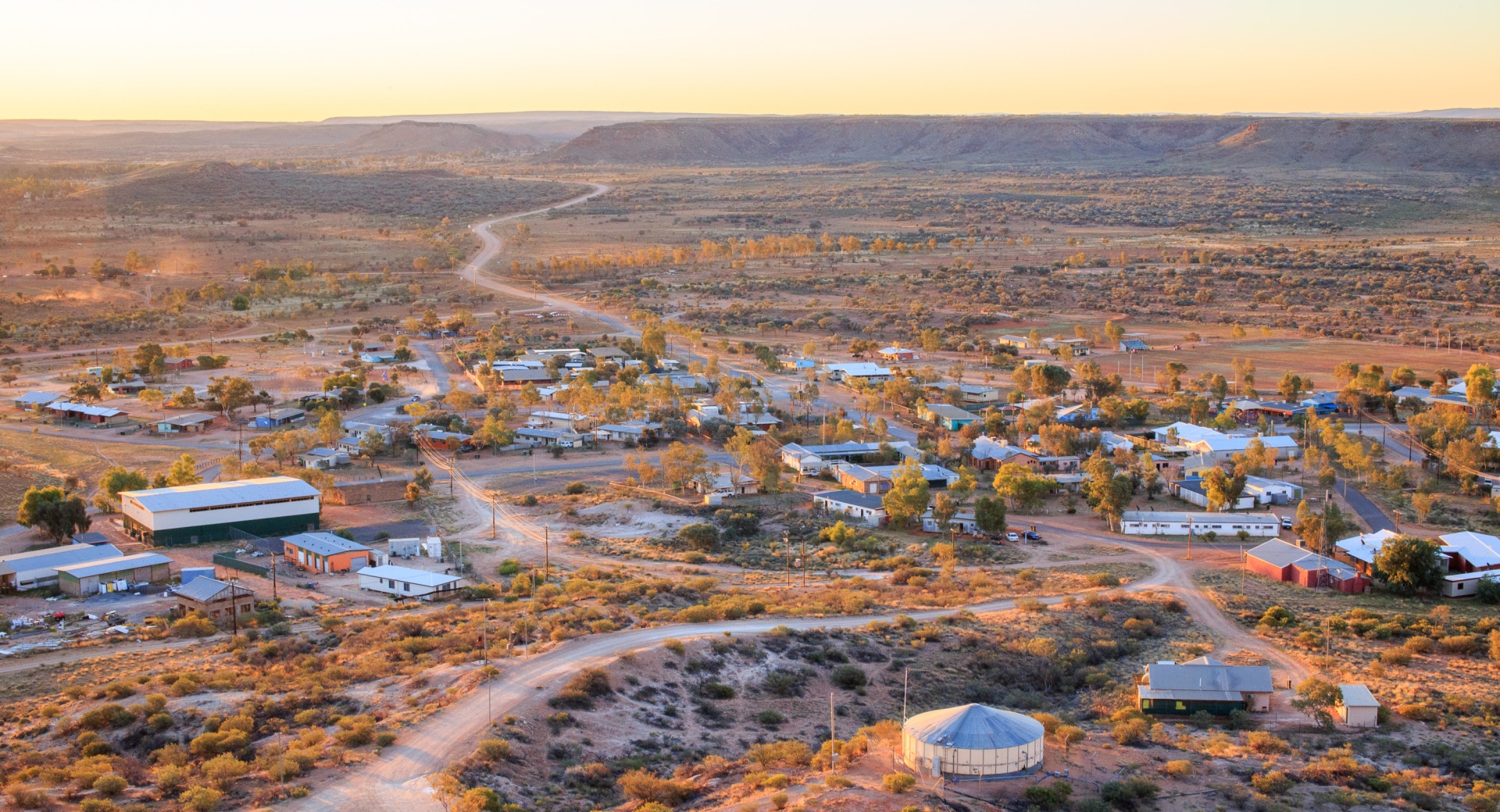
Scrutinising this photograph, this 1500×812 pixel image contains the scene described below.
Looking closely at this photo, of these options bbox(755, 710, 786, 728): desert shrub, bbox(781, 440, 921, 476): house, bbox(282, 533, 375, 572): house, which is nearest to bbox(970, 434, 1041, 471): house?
bbox(781, 440, 921, 476): house

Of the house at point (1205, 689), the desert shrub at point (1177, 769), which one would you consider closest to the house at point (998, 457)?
the house at point (1205, 689)

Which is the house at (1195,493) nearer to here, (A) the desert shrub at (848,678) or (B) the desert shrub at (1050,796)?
(A) the desert shrub at (848,678)

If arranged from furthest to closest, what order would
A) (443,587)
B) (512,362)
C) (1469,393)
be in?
(512,362) < (1469,393) < (443,587)

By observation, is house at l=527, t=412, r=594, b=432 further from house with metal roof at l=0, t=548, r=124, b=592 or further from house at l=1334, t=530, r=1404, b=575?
house at l=1334, t=530, r=1404, b=575

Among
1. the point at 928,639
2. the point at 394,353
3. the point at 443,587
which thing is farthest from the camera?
the point at 394,353

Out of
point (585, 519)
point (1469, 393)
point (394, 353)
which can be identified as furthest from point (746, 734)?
point (394, 353)

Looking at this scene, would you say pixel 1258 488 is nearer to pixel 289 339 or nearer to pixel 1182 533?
pixel 1182 533
